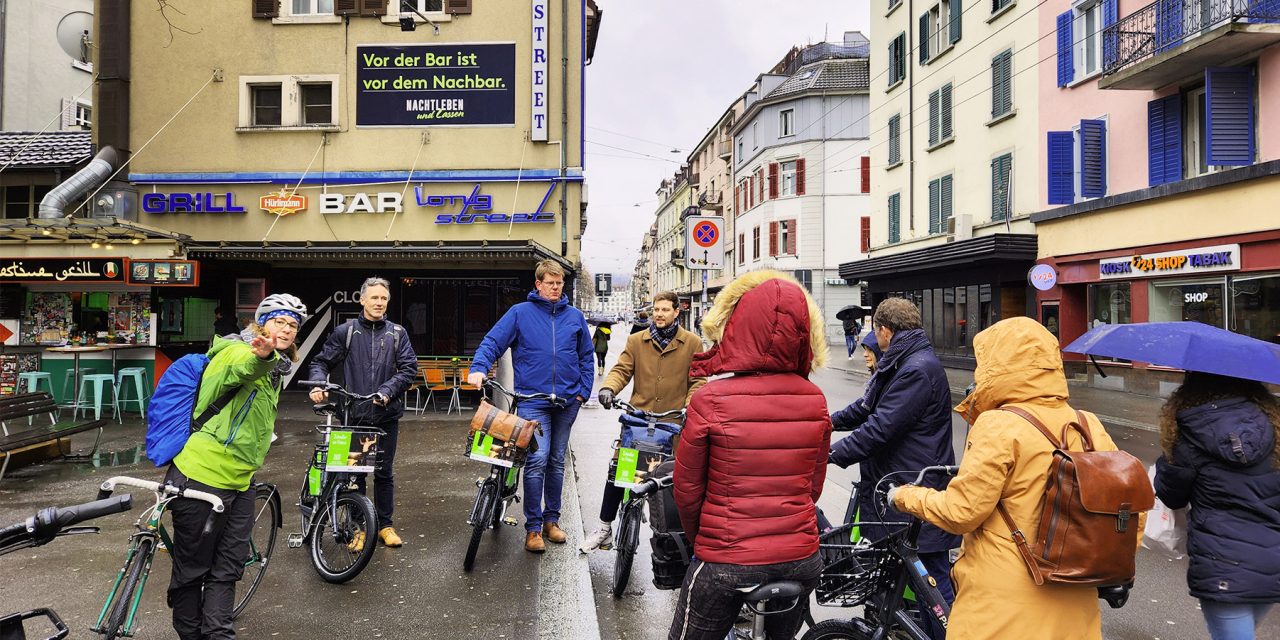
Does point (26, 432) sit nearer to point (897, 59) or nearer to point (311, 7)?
point (311, 7)

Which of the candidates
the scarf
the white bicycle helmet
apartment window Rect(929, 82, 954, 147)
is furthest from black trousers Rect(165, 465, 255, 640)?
apartment window Rect(929, 82, 954, 147)

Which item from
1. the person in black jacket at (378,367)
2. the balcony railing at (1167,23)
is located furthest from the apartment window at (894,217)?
the person in black jacket at (378,367)

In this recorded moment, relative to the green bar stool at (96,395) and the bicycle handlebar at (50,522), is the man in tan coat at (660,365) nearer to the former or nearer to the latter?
the bicycle handlebar at (50,522)

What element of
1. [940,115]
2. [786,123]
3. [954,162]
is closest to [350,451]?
[954,162]

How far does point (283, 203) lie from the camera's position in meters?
15.2

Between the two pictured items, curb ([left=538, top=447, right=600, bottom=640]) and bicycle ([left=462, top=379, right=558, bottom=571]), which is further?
bicycle ([left=462, top=379, right=558, bottom=571])

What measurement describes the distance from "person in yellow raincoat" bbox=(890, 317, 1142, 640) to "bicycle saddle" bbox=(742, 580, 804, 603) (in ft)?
1.74

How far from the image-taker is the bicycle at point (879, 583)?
309 cm

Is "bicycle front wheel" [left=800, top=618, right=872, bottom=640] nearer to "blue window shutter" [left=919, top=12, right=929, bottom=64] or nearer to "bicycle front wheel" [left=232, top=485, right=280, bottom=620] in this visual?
"bicycle front wheel" [left=232, top=485, right=280, bottom=620]

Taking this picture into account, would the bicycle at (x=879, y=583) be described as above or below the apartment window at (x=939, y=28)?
below

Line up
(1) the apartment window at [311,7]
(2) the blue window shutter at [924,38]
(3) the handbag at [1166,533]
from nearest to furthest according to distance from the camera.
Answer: (3) the handbag at [1166,533] → (1) the apartment window at [311,7] → (2) the blue window shutter at [924,38]

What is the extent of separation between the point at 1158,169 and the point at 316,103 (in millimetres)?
18357

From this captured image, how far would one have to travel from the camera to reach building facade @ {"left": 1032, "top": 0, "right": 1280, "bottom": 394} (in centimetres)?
1477

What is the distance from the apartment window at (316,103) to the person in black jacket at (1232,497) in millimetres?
16021
